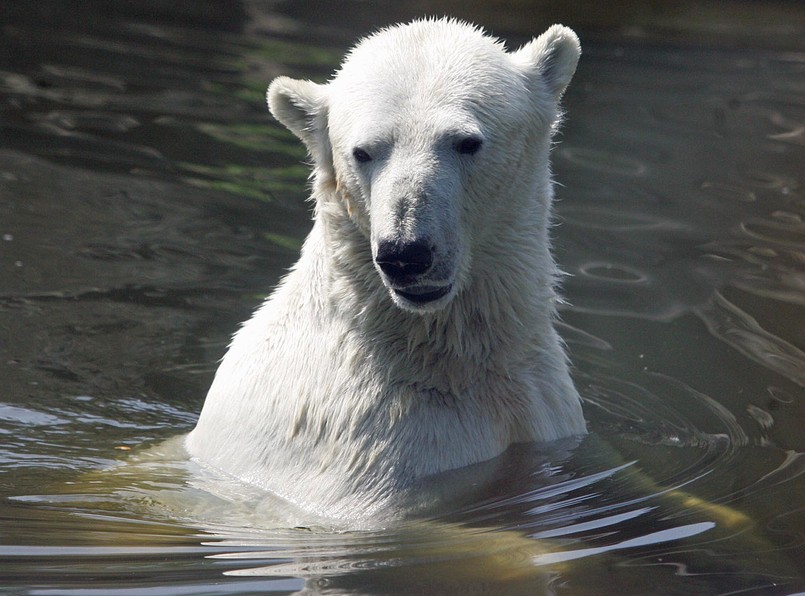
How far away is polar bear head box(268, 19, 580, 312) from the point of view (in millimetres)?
4102

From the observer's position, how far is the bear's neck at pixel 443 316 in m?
4.55

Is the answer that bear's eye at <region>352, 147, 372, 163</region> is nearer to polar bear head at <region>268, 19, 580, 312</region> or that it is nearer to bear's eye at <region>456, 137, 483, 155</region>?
polar bear head at <region>268, 19, 580, 312</region>

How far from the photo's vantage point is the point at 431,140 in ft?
13.8

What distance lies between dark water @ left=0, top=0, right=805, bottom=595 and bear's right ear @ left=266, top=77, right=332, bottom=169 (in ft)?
4.77

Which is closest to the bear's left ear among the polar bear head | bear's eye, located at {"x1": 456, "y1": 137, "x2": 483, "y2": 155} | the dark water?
the polar bear head

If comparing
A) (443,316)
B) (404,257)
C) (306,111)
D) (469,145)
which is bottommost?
(443,316)

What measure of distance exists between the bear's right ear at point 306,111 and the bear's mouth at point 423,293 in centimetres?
76

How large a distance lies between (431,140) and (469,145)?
17 cm

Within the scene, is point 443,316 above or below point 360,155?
below

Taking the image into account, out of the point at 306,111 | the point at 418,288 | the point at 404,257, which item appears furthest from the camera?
the point at 306,111

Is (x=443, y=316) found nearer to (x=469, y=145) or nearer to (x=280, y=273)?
(x=469, y=145)

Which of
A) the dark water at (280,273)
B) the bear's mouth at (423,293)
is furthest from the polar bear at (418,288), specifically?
the dark water at (280,273)

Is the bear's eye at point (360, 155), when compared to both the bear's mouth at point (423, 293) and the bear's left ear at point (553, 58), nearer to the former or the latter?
the bear's mouth at point (423, 293)

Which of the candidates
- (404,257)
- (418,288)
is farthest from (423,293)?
(404,257)
